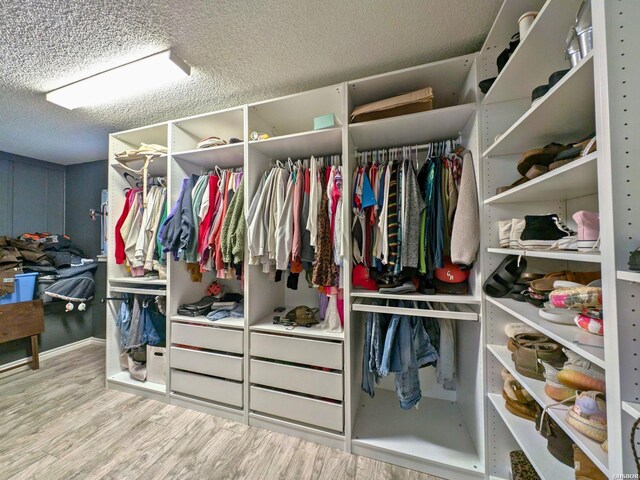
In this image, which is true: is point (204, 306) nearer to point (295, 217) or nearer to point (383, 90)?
point (295, 217)

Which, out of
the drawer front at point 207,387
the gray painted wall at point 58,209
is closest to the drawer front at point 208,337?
the drawer front at point 207,387

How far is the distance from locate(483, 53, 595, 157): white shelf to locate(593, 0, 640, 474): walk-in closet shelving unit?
0.21 ft

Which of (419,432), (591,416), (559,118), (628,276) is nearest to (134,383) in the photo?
(419,432)

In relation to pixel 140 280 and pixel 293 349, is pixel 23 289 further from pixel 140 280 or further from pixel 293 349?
pixel 293 349

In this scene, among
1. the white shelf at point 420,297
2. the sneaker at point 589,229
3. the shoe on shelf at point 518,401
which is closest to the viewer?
the sneaker at point 589,229

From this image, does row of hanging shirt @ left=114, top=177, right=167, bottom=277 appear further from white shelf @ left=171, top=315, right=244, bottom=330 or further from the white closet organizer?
white shelf @ left=171, top=315, right=244, bottom=330

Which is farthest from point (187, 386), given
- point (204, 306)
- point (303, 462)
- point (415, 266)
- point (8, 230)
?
point (8, 230)

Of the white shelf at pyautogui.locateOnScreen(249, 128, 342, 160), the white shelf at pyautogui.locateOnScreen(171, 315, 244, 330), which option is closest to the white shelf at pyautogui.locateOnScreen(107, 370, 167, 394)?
the white shelf at pyautogui.locateOnScreen(171, 315, 244, 330)

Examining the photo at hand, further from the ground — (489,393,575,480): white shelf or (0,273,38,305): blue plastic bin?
(0,273,38,305): blue plastic bin

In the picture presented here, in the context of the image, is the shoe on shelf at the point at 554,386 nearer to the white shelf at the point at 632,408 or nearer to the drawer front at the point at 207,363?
the white shelf at the point at 632,408

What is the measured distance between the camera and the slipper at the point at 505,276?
1.09m

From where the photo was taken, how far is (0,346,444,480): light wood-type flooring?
4.24ft

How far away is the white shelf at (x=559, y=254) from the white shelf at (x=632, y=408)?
305mm

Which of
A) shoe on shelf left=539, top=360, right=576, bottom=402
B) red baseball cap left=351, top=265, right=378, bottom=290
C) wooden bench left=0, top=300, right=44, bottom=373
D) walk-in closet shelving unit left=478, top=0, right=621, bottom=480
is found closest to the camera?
walk-in closet shelving unit left=478, top=0, right=621, bottom=480
